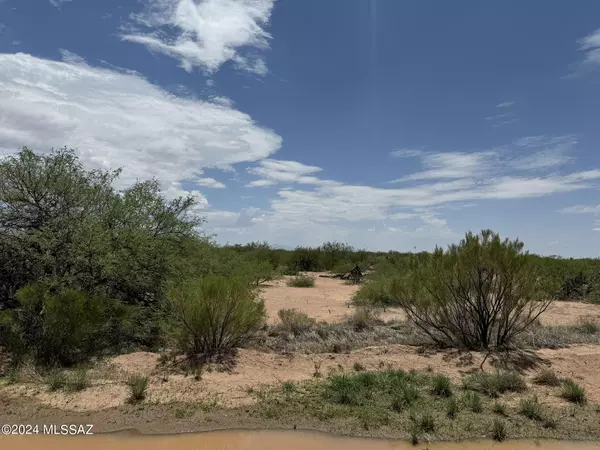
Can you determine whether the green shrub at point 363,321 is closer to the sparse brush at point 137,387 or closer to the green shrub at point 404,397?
the green shrub at point 404,397

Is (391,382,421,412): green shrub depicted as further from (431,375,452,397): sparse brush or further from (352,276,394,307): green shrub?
(352,276,394,307): green shrub

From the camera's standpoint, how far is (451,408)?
7.31 meters

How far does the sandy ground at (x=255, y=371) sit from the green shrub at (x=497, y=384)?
767 mm

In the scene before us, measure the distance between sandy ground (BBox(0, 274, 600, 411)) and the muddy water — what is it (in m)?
0.91

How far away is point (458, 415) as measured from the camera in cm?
724

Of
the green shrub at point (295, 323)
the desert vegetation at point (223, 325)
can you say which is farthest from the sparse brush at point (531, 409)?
the green shrub at point (295, 323)

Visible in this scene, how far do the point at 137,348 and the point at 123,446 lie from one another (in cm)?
462

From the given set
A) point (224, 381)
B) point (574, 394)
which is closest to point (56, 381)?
point (224, 381)

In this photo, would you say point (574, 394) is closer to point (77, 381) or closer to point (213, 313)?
point (213, 313)

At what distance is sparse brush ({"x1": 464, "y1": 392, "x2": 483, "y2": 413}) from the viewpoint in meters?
7.44

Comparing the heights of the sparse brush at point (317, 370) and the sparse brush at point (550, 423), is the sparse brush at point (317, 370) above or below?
above

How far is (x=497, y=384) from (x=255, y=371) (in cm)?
465

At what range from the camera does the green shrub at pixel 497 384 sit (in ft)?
27.1

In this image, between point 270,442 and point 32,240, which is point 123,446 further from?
point 32,240
